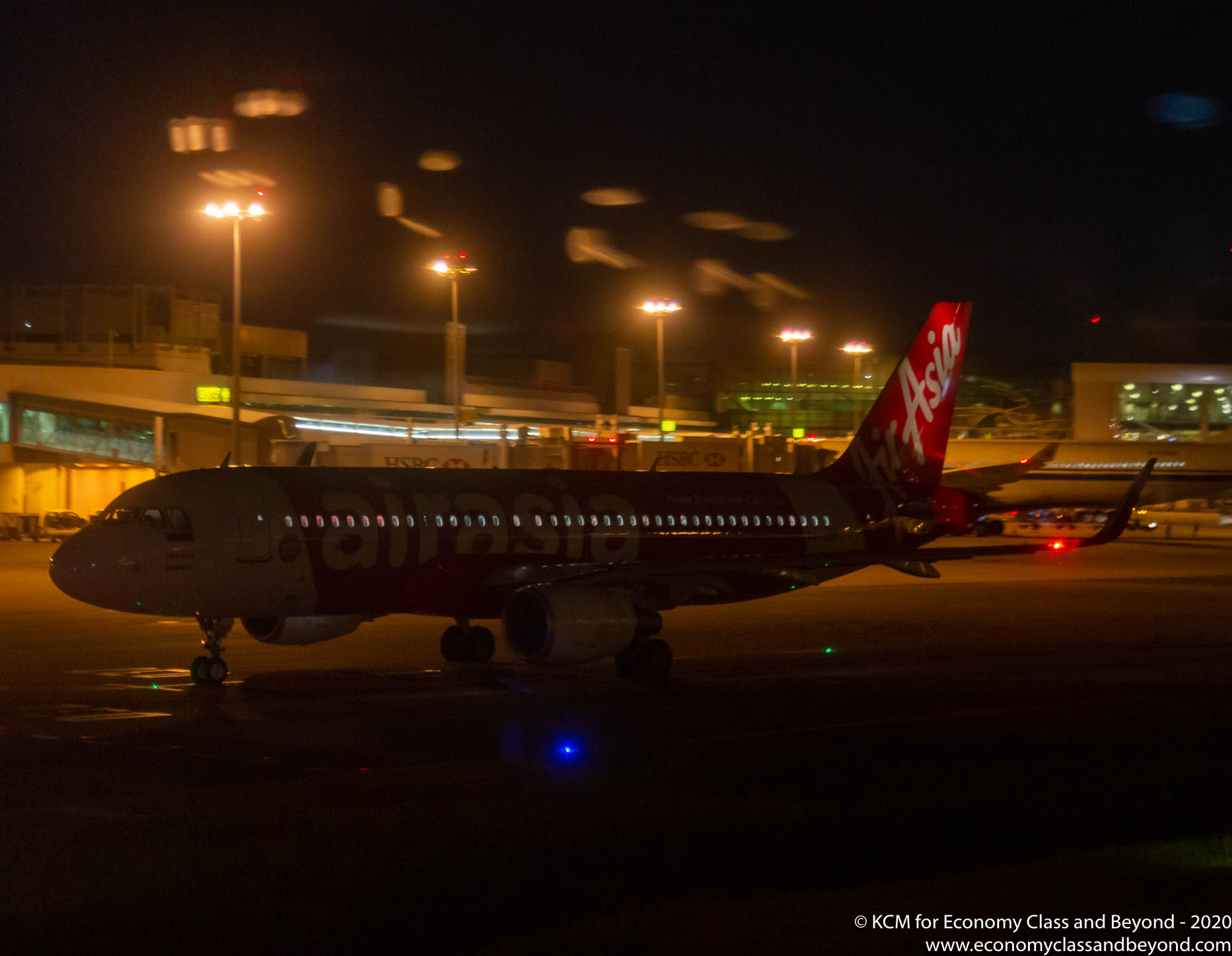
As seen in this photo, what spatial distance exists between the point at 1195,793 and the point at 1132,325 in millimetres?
107008

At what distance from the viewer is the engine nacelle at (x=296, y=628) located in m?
20.3

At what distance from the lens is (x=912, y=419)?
90.3ft

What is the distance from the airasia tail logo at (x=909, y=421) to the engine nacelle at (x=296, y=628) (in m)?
12.1

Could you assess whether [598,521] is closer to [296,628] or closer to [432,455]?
[296,628]

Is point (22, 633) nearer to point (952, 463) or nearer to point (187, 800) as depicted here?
point (187, 800)

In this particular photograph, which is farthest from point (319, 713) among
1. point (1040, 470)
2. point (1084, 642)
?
point (1040, 470)

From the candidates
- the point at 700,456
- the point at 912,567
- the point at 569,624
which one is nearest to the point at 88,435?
the point at 700,456

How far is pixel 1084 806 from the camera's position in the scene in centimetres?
1140

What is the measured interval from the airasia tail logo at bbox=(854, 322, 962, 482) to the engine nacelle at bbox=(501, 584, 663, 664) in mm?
9468

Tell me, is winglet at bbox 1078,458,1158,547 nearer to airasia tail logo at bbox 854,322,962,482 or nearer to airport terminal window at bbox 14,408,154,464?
airasia tail logo at bbox 854,322,962,482

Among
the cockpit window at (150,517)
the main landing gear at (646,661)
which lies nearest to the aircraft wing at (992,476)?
the main landing gear at (646,661)

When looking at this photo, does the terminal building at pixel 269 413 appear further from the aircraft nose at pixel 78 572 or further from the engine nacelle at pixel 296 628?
the aircraft nose at pixel 78 572

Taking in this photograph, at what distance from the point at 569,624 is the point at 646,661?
1928 millimetres

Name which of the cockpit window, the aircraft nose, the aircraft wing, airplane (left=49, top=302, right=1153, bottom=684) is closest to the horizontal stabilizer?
airplane (left=49, top=302, right=1153, bottom=684)
